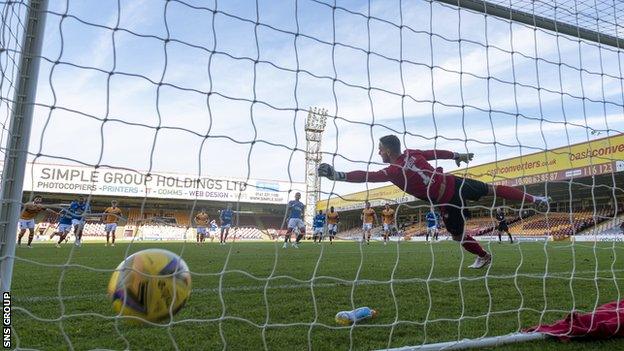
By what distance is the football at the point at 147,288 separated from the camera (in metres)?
2.39

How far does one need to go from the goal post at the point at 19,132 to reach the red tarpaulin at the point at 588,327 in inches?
141

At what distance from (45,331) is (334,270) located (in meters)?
4.62

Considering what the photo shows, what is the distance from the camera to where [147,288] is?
2.39 meters

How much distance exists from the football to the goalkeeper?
1719mm

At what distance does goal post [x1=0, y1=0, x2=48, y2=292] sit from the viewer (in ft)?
11.4

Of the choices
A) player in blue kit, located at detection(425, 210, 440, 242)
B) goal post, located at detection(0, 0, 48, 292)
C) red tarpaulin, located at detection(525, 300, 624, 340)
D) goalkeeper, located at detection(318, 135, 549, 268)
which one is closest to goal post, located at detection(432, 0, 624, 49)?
goalkeeper, located at detection(318, 135, 549, 268)

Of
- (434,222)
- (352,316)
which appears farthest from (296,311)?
(434,222)

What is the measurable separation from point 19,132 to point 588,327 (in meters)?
4.12

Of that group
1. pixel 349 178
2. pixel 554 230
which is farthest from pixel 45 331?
pixel 554 230

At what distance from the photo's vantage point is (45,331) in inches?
119

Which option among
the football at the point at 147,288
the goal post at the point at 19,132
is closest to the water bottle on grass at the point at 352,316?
the football at the point at 147,288

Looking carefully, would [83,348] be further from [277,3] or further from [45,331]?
[277,3]

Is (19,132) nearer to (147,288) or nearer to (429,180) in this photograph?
(147,288)

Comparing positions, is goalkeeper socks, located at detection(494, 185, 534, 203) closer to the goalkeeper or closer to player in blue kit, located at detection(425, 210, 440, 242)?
the goalkeeper
